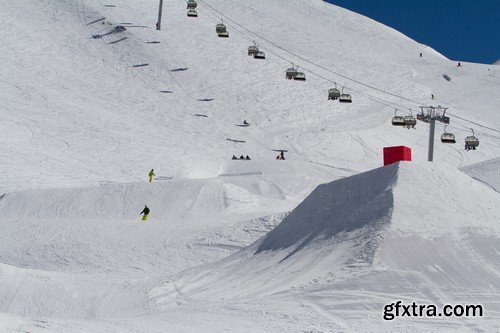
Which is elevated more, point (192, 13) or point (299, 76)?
point (299, 76)

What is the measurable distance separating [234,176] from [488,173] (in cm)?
1214

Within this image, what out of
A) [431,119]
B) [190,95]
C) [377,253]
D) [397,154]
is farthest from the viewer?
[190,95]

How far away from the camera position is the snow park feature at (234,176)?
1197 cm

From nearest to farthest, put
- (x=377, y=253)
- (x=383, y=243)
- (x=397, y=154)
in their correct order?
(x=377, y=253) → (x=383, y=243) → (x=397, y=154)

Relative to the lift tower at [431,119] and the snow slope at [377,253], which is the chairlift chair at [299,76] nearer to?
the lift tower at [431,119]

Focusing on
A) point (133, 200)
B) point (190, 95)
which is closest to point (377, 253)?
point (133, 200)

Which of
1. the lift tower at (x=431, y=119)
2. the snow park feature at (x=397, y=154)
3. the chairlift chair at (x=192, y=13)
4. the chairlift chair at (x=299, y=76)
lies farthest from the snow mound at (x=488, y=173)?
the chairlift chair at (x=192, y=13)

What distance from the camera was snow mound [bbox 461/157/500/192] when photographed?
92.2 feet

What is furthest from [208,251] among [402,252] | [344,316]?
[344,316]

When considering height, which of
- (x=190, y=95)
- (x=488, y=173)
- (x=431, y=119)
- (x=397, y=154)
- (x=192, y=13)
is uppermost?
(x=397, y=154)

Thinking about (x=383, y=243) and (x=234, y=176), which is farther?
(x=234, y=176)

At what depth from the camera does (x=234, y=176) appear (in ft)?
115

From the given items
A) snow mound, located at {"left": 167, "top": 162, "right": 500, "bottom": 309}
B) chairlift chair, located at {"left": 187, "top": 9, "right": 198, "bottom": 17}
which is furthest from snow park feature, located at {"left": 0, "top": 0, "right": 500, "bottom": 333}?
chairlift chair, located at {"left": 187, "top": 9, "right": 198, "bottom": 17}

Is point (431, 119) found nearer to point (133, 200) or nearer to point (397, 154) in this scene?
point (397, 154)
